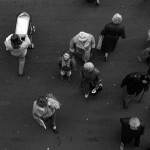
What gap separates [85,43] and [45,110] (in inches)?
86.4

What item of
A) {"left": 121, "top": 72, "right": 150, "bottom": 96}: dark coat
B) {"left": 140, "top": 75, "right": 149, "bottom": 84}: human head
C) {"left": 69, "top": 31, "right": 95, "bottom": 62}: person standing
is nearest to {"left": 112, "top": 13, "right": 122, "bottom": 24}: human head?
{"left": 69, "top": 31, "right": 95, "bottom": 62}: person standing

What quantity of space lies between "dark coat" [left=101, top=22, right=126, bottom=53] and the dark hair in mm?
2277

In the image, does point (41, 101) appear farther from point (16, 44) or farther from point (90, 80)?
point (16, 44)

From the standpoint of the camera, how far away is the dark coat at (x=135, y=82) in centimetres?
739

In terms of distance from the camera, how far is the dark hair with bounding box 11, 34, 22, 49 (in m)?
7.67

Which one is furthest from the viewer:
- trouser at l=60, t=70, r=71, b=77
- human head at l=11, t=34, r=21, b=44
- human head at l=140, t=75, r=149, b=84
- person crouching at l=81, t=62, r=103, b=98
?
trouser at l=60, t=70, r=71, b=77

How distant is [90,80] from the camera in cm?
793

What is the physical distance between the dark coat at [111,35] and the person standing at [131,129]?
7.74ft

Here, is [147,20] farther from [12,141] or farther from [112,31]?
[12,141]

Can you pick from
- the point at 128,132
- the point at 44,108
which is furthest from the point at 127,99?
the point at 44,108

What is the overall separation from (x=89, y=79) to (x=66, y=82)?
3.73 ft

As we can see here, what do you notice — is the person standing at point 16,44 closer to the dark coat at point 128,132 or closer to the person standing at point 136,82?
the person standing at point 136,82

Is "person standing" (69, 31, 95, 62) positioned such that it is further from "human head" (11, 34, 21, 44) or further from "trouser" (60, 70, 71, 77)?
"human head" (11, 34, 21, 44)

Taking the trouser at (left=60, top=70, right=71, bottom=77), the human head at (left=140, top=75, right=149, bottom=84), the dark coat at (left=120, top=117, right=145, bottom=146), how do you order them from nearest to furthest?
the dark coat at (left=120, top=117, right=145, bottom=146)
the human head at (left=140, top=75, right=149, bottom=84)
the trouser at (left=60, top=70, right=71, bottom=77)
